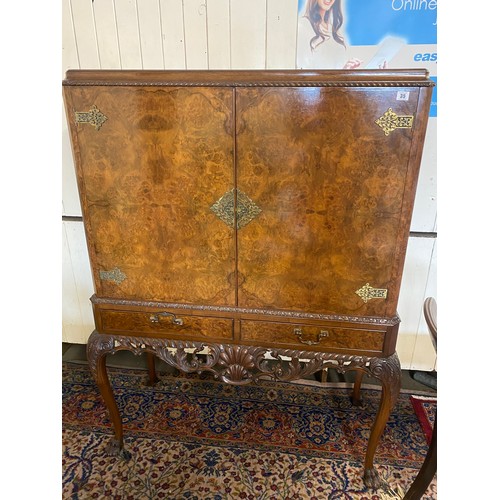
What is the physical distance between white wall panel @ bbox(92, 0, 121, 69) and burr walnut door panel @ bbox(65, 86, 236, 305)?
0.71m

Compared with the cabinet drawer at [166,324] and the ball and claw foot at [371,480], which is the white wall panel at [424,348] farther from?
the cabinet drawer at [166,324]

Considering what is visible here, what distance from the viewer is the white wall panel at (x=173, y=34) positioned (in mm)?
1683

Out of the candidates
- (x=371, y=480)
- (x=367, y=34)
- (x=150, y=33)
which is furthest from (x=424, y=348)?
(x=150, y=33)

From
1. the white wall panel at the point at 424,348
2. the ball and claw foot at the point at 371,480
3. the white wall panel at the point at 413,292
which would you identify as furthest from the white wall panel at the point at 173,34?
the ball and claw foot at the point at 371,480

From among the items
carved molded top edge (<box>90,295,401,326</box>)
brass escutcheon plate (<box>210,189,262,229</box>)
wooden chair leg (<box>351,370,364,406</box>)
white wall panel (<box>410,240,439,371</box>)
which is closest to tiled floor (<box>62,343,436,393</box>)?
white wall panel (<box>410,240,439,371</box>)

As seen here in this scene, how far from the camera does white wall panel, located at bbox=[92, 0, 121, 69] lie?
1729 millimetres

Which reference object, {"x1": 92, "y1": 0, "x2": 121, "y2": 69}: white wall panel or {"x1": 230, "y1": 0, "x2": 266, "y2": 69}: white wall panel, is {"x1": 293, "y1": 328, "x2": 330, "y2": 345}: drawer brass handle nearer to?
{"x1": 230, "y1": 0, "x2": 266, "y2": 69}: white wall panel

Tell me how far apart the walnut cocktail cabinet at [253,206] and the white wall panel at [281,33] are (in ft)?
2.21

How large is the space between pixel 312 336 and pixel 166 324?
1.88ft

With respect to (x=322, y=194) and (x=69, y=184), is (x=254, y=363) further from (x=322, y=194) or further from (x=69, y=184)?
(x=69, y=184)

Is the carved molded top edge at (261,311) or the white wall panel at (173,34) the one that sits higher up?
the white wall panel at (173,34)

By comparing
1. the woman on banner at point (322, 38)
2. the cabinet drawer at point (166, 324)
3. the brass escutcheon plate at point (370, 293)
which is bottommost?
the cabinet drawer at point (166, 324)

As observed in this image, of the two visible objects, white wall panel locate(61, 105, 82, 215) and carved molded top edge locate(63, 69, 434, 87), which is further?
white wall panel locate(61, 105, 82, 215)
